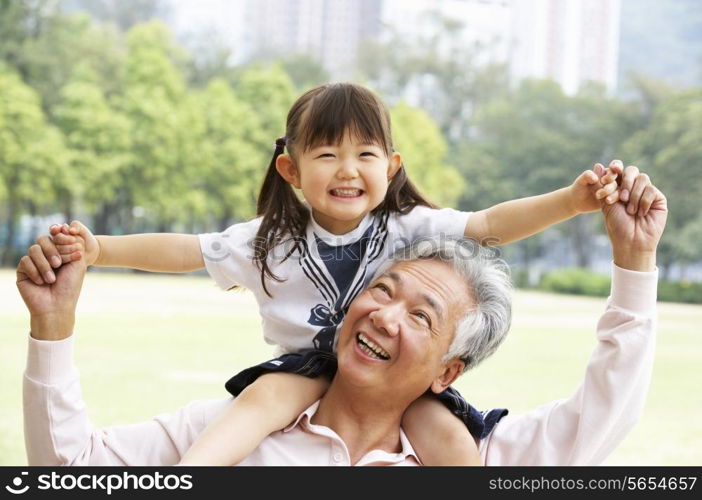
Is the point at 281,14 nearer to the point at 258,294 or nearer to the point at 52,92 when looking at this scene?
the point at 52,92

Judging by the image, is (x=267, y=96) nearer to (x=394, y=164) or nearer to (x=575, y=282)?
(x=575, y=282)

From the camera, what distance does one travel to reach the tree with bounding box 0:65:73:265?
36.6ft

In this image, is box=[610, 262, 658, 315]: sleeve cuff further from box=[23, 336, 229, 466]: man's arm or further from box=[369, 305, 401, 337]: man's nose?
box=[23, 336, 229, 466]: man's arm

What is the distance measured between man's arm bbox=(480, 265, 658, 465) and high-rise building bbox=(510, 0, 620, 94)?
40.4 feet

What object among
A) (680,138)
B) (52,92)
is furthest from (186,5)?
(680,138)

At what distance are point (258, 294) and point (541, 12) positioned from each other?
12484 millimetres

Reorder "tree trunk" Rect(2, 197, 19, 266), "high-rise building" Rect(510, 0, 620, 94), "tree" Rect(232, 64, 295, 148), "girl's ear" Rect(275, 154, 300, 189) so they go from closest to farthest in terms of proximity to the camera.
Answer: "girl's ear" Rect(275, 154, 300, 189)
"tree trunk" Rect(2, 197, 19, 266)
"tree" Rect(232, 64, 295, 148)
"high-rise building" Rect(510, 0, 620, 94)

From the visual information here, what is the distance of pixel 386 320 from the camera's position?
1081mm

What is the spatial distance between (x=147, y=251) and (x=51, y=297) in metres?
0.18

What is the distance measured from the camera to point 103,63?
474 inches

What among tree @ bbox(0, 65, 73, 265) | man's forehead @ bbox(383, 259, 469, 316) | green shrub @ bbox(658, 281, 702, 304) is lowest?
green shrub @ bbox(658, 281, 702, 304)

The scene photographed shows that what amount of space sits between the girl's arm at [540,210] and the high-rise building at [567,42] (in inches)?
482

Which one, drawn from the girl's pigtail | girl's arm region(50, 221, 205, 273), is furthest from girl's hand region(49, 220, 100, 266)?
the girl's pigtail

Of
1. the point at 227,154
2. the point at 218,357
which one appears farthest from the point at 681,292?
the point at 227,154
